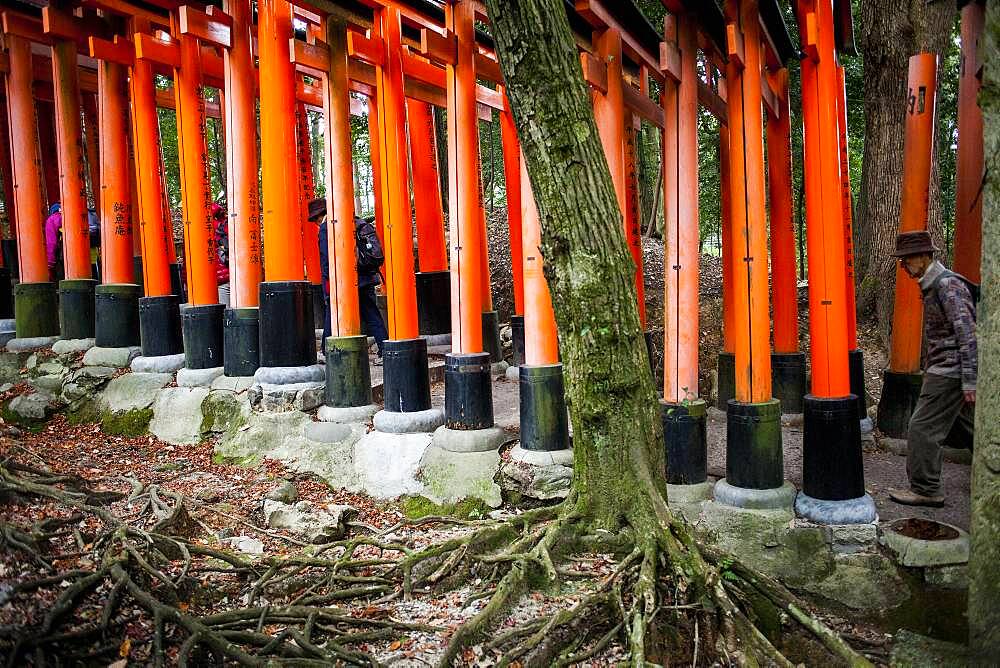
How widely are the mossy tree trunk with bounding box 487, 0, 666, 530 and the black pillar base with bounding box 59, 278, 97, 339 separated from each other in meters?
6.43

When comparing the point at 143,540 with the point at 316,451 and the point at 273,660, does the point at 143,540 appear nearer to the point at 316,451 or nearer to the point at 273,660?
the point at 273,660

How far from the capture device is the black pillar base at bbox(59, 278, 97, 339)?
27.6ft

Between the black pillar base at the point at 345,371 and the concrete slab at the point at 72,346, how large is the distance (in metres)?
3.25

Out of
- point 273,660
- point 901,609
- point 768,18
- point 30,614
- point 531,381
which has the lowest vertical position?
point 901,609

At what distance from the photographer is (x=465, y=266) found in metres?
6.20

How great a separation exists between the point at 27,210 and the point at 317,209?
11.1 ft

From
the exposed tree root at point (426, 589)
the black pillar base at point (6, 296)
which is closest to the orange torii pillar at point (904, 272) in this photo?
the exposed tree root at point (426, 589)

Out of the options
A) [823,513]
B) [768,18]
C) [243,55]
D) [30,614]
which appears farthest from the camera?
[243,55]

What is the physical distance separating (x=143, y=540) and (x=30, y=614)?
3.79 feet

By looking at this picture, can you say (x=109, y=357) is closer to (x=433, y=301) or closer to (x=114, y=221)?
(x=114, y=221)

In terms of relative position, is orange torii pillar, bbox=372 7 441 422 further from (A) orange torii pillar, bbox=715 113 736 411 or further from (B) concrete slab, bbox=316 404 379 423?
(A) orange torii pillar, bbox=715 113 736 411

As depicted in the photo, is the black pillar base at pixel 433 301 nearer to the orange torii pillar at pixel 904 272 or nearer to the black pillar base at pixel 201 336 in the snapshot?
the black pillar base at pixel 201 336

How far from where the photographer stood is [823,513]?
16.2 feet

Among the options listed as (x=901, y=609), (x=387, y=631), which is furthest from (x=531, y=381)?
(x=901, y=609)
